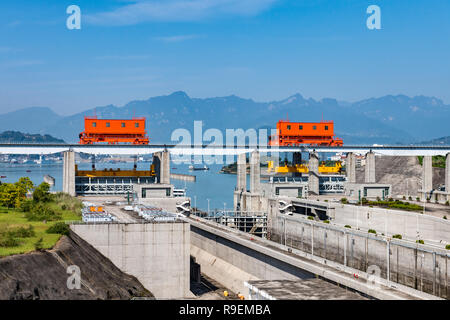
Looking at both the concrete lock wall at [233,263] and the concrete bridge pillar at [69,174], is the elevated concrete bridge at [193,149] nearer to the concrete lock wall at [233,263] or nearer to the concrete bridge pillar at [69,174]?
the concrete bridge pillar at [69,174]

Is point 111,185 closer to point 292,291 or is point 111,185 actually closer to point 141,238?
point 141,238

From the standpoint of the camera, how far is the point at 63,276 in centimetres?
2461

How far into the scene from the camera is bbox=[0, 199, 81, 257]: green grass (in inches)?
1030

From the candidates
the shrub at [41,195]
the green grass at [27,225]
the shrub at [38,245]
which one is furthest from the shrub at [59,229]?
the shrub at [41,195]

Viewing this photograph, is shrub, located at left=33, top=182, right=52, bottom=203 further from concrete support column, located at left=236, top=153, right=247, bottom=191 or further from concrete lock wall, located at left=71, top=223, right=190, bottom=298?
concrete support column, located at left=236, top=153, right=247, bottom=191

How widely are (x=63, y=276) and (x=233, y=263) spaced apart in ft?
78.4

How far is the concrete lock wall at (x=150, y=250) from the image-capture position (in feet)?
107

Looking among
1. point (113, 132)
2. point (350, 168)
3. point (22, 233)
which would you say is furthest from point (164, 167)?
point (22, 233)

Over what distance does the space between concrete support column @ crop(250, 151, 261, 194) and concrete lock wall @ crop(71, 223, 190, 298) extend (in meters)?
32.1

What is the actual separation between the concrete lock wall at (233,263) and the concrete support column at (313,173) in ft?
63.5

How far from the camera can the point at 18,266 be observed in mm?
23172

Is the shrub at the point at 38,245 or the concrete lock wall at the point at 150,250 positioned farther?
the concrete lock wall at the point at 150,250

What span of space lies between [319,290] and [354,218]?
2495 centimetres

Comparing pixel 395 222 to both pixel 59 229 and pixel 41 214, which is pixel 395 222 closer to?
pixel 59 229
